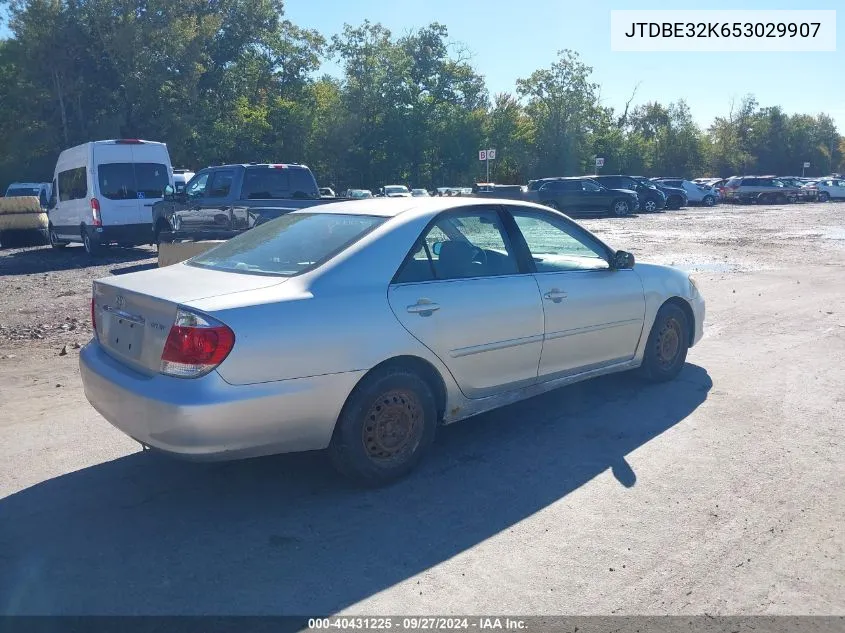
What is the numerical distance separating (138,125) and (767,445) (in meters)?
37.3

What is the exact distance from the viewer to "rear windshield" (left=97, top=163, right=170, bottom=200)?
56.0 ft

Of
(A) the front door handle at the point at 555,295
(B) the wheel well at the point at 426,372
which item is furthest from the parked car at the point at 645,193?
(B) the wheel well at the point at 426,372

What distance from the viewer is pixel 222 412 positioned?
12.3 ft

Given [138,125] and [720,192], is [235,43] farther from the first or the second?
[720,192]

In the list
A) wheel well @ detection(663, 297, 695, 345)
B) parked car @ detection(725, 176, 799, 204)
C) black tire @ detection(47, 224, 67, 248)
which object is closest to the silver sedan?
wheel well @ detection(663, 297, 695, 345)

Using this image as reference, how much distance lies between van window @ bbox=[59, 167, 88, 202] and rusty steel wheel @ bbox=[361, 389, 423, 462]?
15253mm

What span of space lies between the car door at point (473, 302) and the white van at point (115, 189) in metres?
13.9

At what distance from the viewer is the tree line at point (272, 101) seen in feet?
118

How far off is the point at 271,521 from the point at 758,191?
48.5 meters

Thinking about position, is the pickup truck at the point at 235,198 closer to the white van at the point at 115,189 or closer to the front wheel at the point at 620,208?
the white van at the point at 115,189

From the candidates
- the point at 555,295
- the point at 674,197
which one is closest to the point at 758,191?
the point at 674,197

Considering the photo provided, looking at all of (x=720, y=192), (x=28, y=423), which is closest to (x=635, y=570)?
(x=28, y=423)

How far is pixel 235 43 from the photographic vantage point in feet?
139

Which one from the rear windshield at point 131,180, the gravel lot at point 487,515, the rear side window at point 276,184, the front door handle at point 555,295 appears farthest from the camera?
the rear windshield at point 131,180
